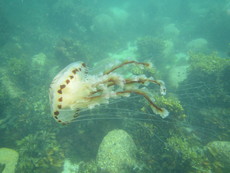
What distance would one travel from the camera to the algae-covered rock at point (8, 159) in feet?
19.1

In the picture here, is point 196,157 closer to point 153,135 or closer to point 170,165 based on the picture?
point 170,165

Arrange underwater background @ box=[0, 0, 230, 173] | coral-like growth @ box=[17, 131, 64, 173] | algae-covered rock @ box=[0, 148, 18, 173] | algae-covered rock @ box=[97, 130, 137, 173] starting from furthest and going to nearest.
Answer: algae-covered rock @ box=[0, 148, 18, 173] → coral-like growth @ box=[17, 131, 64, 173] → underwater background @ box=[0, 0, 230, 173] → algae-covered rock @ box=[97, 130, 137, 173]

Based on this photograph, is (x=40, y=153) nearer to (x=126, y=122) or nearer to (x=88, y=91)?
(x=126, y=122)

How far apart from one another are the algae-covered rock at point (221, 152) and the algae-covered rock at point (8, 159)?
7.58 m

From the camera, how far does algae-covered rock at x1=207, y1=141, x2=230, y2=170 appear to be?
477 cm

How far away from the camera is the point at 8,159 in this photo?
609 cm

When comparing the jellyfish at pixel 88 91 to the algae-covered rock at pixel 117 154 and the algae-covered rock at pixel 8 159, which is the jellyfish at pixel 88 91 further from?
the algae-covered rock at pixel 8 159

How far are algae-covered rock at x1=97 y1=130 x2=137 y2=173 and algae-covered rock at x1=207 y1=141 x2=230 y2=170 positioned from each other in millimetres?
2689

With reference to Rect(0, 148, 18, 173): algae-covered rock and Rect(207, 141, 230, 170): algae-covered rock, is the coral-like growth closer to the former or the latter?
Rect(0, 148, 18, 173): algae-covered rock

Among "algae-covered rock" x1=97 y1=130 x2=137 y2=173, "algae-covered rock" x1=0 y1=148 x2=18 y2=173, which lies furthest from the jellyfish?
"algae-covered rock" x1=0 y1=148 x2=18 y2=173

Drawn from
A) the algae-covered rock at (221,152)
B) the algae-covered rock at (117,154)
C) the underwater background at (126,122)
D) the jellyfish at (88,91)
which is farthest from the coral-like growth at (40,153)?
the algae-covered rock at (221,152)

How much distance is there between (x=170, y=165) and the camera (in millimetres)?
4691

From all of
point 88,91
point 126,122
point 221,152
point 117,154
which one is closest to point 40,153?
point 117,154

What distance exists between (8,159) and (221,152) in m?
8.22
